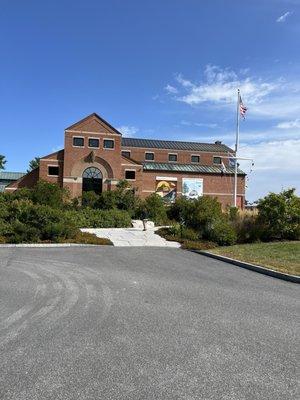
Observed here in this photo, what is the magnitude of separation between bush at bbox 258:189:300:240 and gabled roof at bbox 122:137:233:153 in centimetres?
5041

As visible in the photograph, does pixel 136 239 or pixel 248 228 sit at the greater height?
pixel 248 228

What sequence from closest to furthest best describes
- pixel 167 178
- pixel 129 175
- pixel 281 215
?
pixel 281 215
pixel 129 175
pixel 167 178

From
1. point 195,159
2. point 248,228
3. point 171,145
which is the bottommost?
point 248,228

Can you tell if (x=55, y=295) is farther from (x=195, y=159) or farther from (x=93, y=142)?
(x=195, y=159)

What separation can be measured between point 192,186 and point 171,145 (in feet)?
28.5

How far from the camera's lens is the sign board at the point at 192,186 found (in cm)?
6856

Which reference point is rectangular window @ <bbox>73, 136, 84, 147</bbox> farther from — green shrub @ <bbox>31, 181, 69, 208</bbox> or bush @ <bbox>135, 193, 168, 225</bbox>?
bush @ <bbox>135, 193, 168, 225</bbox>

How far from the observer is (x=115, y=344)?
5910mm

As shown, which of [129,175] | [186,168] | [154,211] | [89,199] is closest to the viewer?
[154,211]

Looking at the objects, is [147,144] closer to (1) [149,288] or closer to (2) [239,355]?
(1) [149,288]

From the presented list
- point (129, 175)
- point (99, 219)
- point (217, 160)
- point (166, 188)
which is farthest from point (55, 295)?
point (217, 160)

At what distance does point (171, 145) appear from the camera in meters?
74.1

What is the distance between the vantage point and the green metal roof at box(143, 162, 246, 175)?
68750 mm

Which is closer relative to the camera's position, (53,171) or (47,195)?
(47,195)
